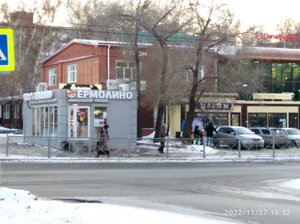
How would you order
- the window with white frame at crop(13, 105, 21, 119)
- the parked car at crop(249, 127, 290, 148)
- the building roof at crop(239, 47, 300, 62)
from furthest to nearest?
the window with white frame at crop(13, 105, 21, 119)
the building roof at crop(239, 47, 300, 62)
the parked car at crop(249, 127, 290, 148)

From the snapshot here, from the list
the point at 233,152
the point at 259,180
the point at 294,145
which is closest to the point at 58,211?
the point at 259,180

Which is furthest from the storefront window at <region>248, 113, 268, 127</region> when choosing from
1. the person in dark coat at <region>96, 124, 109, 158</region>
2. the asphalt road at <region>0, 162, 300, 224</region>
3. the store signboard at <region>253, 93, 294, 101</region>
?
the asphalt road at <region>0, 162, 300, 224</region>

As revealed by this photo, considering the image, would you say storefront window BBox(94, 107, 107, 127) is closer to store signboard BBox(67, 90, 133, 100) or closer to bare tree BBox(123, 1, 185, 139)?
store signboard BBox(67, 90, 133, 100)

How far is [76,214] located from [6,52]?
3097 mm

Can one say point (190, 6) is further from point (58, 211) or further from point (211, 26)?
point (58, 211)

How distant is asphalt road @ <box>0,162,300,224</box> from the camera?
12.1 m

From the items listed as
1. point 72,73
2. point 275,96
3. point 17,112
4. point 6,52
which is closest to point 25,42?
point 17,112

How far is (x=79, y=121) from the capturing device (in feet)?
103

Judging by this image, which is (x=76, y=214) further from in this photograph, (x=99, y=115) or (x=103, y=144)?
(x=99, y=115)

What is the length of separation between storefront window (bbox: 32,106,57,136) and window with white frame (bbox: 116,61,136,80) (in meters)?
6.66

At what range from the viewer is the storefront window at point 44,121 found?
107 feet

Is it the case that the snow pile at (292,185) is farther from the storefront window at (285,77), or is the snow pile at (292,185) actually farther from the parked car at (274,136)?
the storefront window at (285,77)

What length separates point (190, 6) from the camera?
116 feet
